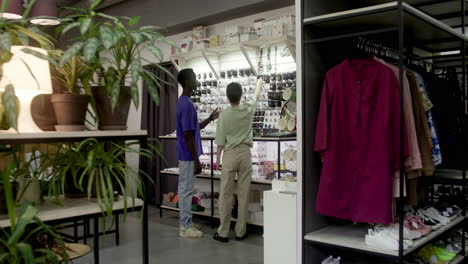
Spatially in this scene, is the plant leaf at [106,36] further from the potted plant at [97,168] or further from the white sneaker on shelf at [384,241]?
the white sneaker on shelf at [384,241]

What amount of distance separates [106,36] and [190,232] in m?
3.32

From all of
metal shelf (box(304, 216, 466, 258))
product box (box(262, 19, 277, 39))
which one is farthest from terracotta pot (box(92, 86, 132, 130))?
product box (box(262, 19, 277, 39))

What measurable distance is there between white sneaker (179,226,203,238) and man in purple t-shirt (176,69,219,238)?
21mm

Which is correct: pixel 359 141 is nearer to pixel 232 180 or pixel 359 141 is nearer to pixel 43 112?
pixel 43 112

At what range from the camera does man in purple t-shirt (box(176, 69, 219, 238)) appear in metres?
4.46

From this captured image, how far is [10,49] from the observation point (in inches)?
66.4

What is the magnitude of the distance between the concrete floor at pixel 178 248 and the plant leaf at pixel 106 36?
7.65 feet

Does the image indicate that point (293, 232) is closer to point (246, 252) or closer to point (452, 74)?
point (246, 252)

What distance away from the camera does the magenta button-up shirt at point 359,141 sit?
2.33 meters

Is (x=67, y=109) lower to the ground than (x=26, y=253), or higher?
higher

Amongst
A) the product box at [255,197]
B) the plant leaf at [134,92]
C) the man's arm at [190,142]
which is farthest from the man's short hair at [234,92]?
the plant leaf at [134,92]

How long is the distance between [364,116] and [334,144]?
0.78 feet

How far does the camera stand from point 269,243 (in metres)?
2.83

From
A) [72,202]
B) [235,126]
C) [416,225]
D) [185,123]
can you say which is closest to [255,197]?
[235,126]
